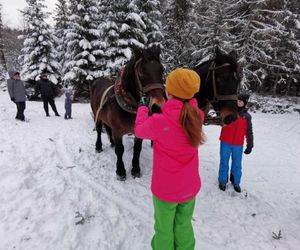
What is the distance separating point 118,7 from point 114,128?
13.6m

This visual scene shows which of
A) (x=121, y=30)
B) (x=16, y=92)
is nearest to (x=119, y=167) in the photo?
(x=16, y=92)

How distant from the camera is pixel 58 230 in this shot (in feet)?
9.90

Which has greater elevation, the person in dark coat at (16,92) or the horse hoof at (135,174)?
the person in dark coat at (16,92)

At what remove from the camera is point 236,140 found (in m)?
4.12

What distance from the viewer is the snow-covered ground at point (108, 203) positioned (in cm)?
297

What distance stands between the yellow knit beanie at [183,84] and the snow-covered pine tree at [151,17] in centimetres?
1489

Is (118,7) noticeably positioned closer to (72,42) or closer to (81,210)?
(72,42)

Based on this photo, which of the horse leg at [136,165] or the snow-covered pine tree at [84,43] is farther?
the snow-covered pine tree at [84,43]

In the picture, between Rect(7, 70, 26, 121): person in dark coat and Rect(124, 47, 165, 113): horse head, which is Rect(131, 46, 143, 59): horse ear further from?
Rect(7, 70, 26, 121): person in dark coat

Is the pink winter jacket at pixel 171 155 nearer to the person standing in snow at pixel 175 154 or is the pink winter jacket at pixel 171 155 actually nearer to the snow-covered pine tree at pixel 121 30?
the person standing in snow at pixel 175 154

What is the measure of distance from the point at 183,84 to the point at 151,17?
16.8 metres

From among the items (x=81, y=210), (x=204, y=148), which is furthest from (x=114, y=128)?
(x=204, y=148)

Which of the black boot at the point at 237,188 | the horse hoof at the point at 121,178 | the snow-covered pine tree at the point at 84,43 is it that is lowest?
the black boot at the point at 237,188

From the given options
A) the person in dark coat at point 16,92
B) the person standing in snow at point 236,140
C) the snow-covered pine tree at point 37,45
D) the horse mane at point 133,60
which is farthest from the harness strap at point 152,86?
the snow-covered pine tree at point 37,45
